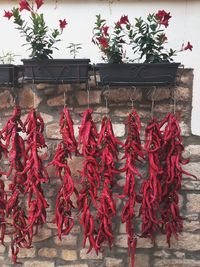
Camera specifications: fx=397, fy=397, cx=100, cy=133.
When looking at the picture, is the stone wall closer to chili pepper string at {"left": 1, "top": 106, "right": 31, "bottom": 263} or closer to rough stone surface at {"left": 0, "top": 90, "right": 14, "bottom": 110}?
rough stone surface at {"left": 0, "top": 90, "right": 14, "bottom": 110}

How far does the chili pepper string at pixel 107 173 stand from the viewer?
100 inches

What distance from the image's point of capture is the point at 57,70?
8.38ft

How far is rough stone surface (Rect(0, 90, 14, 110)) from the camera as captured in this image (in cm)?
284

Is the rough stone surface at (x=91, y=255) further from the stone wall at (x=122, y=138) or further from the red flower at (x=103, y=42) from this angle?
the red flower at (x=103, y=42)

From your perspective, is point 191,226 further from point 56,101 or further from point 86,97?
point 56,101

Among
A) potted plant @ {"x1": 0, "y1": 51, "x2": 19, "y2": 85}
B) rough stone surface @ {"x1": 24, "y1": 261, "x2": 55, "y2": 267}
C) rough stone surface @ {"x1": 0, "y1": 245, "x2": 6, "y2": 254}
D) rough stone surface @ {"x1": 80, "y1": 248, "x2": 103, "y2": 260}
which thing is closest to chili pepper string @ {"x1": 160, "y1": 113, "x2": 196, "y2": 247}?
rough stone surface @ {"x1": 80, "y1": 248, "x2": 103, "y2": 260}

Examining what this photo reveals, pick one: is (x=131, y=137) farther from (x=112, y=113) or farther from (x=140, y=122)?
(x=112, y=113)

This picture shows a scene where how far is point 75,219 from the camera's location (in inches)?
113

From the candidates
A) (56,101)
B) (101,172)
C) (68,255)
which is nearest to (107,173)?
(101,172)

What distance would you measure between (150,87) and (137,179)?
2.15ft

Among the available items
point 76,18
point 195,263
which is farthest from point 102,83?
point 195,263

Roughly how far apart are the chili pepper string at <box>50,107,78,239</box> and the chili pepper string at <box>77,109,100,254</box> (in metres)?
0.06

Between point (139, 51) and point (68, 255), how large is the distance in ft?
5.07

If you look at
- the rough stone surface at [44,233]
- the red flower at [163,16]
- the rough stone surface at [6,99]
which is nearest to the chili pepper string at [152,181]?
the red flower at [163,16]
